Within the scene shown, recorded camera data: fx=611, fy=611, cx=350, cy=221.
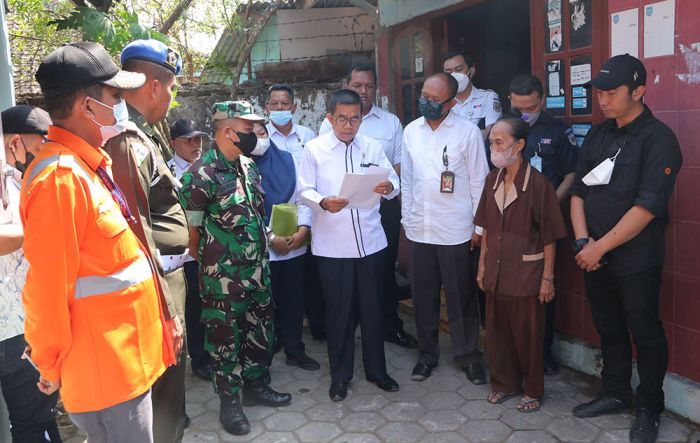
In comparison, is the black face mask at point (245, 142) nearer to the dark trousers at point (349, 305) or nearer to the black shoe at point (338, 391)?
the dark trousers at point (349, 305)

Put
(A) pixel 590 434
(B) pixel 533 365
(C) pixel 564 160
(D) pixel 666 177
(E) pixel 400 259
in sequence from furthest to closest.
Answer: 1. (E) pixel 400 259
2. (C) pixel 564 160
3. (B) pixel 533 365
4. (A) pixel 590 434
5. (D) pixel 666 177

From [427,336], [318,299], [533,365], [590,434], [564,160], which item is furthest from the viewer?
[318,299]

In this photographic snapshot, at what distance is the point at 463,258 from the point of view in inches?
164

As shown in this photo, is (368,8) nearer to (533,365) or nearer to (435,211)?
(435,211)

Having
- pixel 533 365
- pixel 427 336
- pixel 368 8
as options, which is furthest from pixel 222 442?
pixel 368 8

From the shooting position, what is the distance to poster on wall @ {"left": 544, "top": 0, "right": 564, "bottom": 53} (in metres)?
4.29

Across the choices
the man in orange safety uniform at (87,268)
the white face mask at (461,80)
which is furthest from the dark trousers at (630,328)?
the man in orange safety uniform at (87,268)

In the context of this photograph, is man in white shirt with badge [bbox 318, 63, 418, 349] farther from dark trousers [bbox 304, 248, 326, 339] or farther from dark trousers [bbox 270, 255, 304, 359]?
dark trousers [bbox 270, 255, 304, 359]

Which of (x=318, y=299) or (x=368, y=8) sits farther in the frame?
(x=368, y=8)

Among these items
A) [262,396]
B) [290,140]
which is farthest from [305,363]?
[290,140]

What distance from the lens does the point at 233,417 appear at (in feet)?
12.0

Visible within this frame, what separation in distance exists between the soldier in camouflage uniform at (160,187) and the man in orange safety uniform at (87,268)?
14.3 inches

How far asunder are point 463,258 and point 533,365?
83 cm

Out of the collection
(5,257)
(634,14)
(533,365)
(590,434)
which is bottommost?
(590,434)
